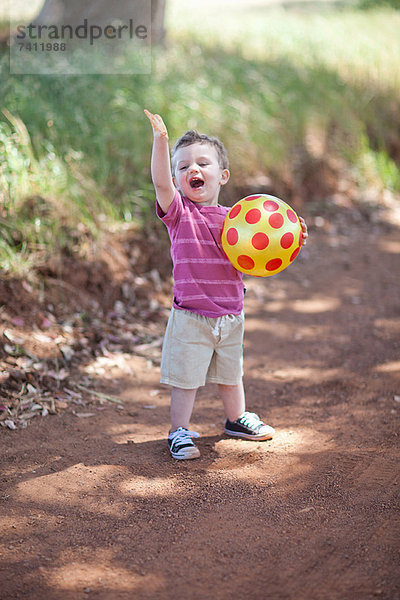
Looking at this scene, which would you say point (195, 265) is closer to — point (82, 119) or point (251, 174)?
point (82, 119)

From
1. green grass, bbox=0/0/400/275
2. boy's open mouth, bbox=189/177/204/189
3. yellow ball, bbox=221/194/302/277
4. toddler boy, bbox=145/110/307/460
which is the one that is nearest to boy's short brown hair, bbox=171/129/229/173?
toddler boy, bbox=145/110/307/460

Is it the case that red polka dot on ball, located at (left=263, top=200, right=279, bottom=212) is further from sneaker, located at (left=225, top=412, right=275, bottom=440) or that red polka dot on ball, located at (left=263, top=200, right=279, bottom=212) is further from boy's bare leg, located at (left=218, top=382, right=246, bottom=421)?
sneaker, located at (left=225, top=412, right=275, bottom=440)

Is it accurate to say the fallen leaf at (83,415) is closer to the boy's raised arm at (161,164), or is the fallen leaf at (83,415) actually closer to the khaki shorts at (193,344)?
the khaki shorts at (193,344)

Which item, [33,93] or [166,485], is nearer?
[166,485]

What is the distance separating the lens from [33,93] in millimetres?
5750

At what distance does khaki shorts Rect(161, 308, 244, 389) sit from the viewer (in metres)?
3.12

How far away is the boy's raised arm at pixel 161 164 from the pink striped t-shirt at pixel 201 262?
0.14 m

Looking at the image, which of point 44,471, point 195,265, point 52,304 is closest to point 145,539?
point 44,471

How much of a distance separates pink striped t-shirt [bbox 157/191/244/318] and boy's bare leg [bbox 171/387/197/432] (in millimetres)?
422

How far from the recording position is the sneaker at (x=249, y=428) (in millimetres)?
3354

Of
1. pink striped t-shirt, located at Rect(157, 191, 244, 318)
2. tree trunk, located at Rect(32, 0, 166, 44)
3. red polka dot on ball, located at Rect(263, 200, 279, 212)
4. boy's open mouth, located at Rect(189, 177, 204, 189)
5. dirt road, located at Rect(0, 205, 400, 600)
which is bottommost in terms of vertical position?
dirt road, located at Rect(0, 205, 400, 600)

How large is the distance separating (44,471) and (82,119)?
3.49 meters

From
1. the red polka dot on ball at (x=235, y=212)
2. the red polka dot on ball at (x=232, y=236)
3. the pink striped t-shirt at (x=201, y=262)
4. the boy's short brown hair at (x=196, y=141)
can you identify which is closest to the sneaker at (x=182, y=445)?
the pink striped t-shirt at (x=201, y=262)

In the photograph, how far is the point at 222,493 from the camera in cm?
286
